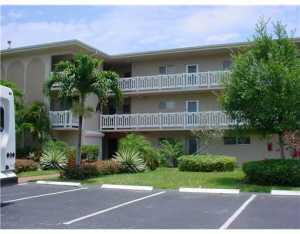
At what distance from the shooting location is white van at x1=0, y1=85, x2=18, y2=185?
1052cm

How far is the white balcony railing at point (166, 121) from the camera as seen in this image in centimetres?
2562

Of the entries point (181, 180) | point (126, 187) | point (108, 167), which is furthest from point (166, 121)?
point (126, 187)

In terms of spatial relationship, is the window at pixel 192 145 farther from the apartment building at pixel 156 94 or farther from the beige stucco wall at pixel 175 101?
the beige stucco wall at pixel 175 101

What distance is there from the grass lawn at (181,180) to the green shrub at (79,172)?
418 mm

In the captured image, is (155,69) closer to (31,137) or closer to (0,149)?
(31,137)

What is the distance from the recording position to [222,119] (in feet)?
83.7

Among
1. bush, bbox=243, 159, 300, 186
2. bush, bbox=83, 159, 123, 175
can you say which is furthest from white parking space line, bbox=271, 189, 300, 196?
bush, bbox=83, 159, 123, 175

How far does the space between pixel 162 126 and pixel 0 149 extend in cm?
1724

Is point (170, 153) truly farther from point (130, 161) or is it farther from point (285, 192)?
point (285, 192)

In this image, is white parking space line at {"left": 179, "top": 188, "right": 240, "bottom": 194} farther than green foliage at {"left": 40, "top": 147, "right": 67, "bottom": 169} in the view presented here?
No

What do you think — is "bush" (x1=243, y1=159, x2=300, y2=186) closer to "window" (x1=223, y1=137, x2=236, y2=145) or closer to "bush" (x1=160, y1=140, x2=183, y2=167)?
"bush" (x1=160, y1=140, x2=183, y2=167)

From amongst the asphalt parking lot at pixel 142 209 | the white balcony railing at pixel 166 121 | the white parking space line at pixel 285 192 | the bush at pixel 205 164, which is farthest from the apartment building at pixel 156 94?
the asphalt parking lot at pixel 142 209

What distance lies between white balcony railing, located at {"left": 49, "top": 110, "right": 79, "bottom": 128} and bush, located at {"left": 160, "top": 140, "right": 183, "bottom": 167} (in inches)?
219
